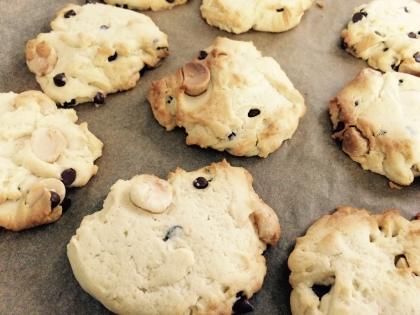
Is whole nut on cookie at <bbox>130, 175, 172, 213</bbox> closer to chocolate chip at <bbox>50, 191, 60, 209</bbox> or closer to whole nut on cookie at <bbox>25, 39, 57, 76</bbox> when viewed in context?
chocolate chip at <bbox>50, 191, 60, 209</bbox>

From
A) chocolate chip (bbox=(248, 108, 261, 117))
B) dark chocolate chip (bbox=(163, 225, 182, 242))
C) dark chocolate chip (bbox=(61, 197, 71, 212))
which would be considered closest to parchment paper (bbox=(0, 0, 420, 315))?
dark chocolate chip (bbox=(61, 197, 71, 212))

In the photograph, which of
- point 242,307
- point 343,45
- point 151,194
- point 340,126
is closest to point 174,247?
point 151,194

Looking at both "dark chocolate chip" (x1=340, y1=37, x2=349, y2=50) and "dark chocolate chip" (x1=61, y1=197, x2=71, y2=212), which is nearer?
"dark chocolate chip" (x1=61, y1=197, x2=71, y2=212)

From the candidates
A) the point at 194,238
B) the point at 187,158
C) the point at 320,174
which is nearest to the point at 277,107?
the point at 320,174

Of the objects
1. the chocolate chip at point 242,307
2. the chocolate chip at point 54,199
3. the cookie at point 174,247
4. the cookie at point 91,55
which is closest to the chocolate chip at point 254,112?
the cookie at point 174,247

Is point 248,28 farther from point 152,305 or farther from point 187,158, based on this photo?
point 152,305

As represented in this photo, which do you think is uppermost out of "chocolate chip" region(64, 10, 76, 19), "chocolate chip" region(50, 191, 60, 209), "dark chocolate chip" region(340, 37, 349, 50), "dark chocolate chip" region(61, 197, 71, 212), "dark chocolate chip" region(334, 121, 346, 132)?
"dark chocolate chip" region(340, 37, 349, 50)

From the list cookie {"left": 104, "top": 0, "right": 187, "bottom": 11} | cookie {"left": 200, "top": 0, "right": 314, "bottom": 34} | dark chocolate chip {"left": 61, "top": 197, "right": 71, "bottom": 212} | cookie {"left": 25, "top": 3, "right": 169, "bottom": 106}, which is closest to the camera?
dark chocolate chip {"left": 61, "top": 197, "right": 71, "bottom": 212}
